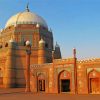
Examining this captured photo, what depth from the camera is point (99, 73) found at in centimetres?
2439

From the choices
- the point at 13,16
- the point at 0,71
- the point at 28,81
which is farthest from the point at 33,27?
the point at 28,81

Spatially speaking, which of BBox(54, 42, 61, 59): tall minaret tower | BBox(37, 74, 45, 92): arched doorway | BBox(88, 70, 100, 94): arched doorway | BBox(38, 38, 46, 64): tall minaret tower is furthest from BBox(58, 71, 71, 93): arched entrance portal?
BBox(54, 42, 61, 59): tall minaret tower

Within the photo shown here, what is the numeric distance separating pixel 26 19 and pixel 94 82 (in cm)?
2480

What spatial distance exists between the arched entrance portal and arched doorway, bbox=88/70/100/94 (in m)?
3.17

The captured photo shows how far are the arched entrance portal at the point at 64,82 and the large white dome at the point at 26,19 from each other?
19968mm

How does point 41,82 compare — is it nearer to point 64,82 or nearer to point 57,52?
point 64,82

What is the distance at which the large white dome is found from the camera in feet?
149

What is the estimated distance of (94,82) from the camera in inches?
984

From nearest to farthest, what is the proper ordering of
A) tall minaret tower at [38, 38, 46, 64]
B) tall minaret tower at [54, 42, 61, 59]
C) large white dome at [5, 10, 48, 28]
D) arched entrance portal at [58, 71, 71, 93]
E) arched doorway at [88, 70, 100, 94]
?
1. arched doorway at [88, 70, 100, 94]
2. arched entrance portal at [58, 71, 71, 93]
3. tall minaret tower at [38, 38, 46, 64]
4. large white dome at [5, 10, 48, 28]
5. tall minaret tower at [54, 42, 61, 59]

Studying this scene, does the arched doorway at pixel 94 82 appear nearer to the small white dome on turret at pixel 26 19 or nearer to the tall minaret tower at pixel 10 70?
the tall minaret tower at pixel 10 70

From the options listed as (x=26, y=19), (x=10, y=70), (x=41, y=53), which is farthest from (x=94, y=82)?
(x=26, y=19)

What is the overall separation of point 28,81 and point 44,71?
113 inches

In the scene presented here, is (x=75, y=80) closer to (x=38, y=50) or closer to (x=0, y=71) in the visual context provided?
(x=38, y=50)

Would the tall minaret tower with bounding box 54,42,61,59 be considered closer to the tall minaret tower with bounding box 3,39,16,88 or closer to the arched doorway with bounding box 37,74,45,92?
the tall minaret tower with bounding box 3,39,16,88
